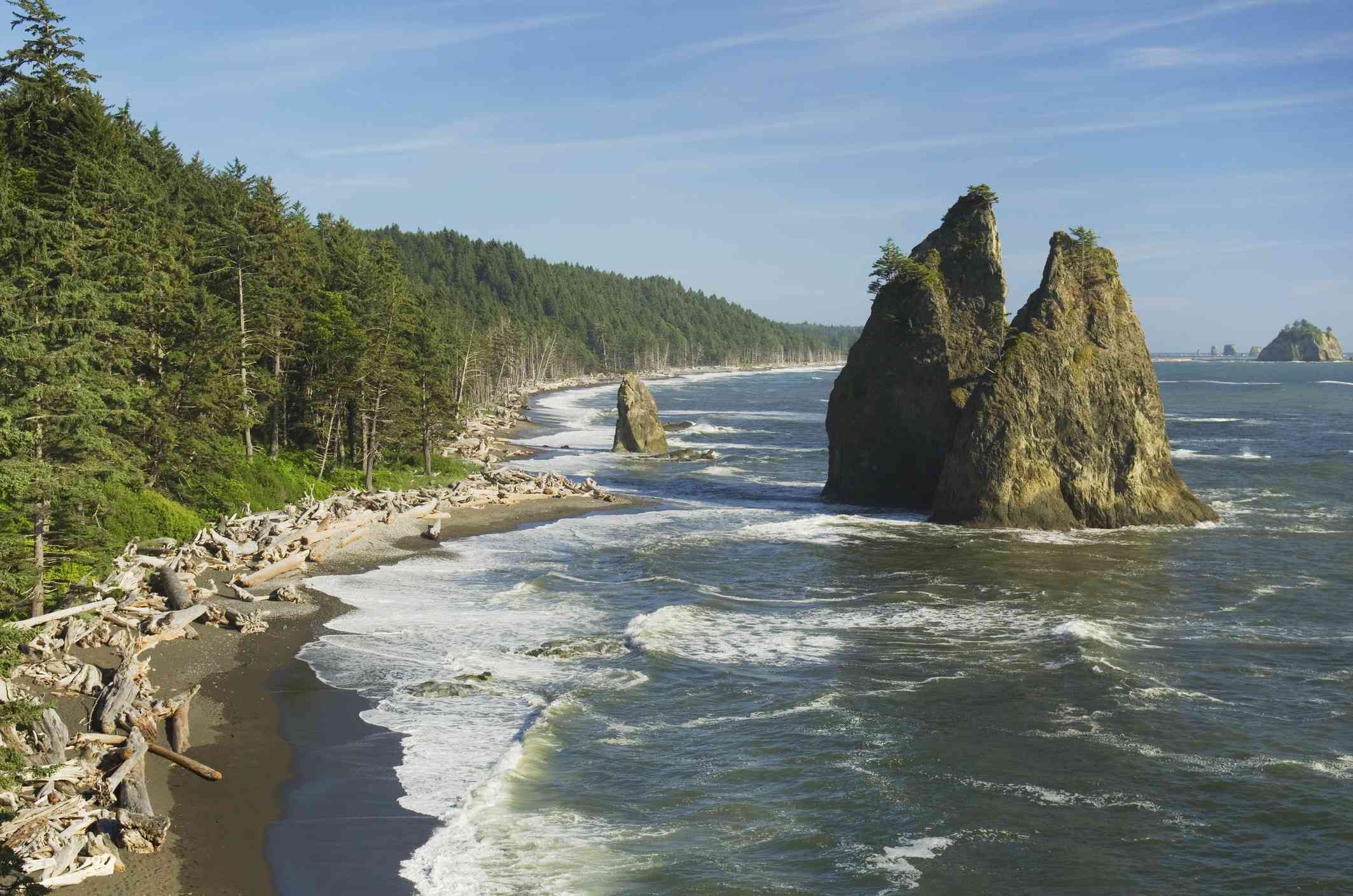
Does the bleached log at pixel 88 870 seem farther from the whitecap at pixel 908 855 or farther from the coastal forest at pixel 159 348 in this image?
the whitecap at pixel 908 855

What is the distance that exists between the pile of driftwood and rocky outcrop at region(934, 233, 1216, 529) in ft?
95.5

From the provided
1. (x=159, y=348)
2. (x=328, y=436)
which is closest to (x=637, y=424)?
(x=328, y=436)

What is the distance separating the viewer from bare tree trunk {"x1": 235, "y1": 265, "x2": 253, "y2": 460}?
48562 mm

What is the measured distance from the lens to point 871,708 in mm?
24938

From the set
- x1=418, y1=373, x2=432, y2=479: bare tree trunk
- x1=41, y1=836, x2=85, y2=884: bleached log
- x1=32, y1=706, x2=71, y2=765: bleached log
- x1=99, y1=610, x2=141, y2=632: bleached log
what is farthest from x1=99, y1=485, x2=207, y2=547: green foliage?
x1=418, y1=373, x2=432, y2=479: bare tree trunk

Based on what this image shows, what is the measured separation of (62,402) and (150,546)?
415 inches

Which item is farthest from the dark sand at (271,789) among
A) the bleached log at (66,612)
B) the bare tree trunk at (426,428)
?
the bare tree trunk at (426,428)

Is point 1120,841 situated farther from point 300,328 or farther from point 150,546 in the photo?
point 300,328

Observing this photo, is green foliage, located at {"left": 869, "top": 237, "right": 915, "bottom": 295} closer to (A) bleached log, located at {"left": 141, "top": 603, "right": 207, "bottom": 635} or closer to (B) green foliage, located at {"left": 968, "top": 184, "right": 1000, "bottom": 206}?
(B) green foliage, located at {"left": 968, "top": 184, "right": 1000, "bottom": 206}

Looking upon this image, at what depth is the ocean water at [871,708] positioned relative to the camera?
58.3 feet

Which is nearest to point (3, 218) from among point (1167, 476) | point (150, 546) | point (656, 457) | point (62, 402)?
point (62, 402)

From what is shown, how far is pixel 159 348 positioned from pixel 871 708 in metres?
32.8

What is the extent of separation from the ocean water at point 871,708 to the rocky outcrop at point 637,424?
34130mm

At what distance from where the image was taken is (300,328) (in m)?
57.0
